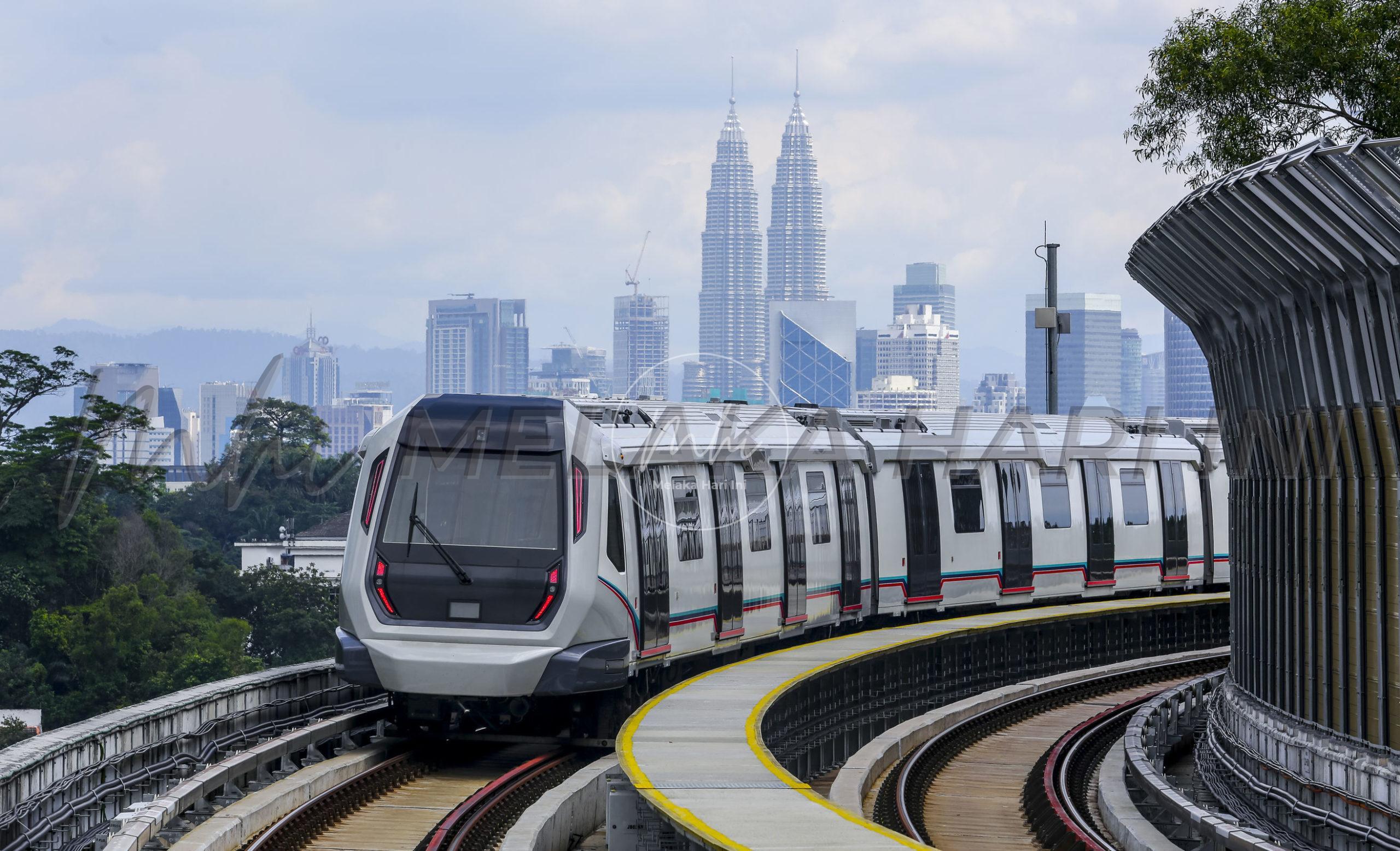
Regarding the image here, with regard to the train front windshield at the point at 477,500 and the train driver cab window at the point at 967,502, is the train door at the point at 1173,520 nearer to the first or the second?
the train driver cab window at the point at 967,502

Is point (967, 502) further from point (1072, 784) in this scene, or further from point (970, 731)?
point (1072, 784)

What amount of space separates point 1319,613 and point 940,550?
13004 millimetres

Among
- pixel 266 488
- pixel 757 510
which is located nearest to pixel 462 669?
pixel 757 510

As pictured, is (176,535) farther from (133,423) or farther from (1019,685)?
(1019,685)

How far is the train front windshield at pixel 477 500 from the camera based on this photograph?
15.9 meters

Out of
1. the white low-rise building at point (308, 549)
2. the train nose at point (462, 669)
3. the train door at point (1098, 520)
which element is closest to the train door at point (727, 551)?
the train nose at point (462, 669)

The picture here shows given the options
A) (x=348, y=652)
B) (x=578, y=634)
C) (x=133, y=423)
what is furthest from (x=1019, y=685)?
(x=133, y=423)

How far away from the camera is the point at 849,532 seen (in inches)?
902

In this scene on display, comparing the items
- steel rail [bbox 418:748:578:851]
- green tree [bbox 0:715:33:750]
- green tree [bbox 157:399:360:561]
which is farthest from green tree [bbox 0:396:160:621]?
steel rail [bbox 418:748:578:851]

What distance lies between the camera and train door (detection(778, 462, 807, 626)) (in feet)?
68.3

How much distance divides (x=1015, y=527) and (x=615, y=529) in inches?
469

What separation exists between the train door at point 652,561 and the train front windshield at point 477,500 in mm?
1252

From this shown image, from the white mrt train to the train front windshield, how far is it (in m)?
0.02

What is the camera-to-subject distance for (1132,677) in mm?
24703
